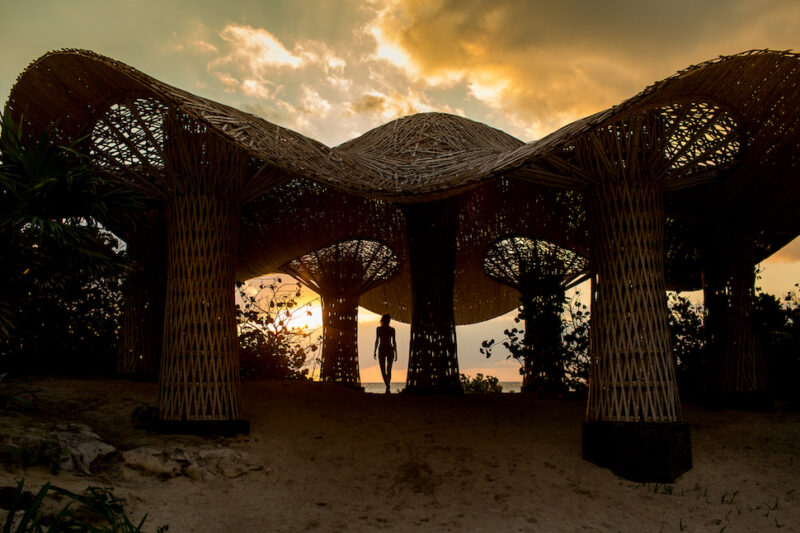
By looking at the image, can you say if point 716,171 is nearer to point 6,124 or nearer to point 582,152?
point 582,152

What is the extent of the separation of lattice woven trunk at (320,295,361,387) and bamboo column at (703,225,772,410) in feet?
25.6

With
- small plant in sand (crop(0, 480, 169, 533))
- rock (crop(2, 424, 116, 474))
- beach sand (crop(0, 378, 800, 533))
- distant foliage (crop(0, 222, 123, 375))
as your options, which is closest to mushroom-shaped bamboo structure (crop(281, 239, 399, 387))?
distant foliage (crop(0, 222, 123, 375))

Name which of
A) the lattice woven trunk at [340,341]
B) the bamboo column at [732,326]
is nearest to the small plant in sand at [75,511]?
the bamboo column at [732,326]

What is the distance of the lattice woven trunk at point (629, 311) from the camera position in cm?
685

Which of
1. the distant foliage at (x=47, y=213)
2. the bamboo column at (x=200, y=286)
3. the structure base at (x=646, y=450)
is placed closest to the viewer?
the distant foliage at (x=47, y=213)

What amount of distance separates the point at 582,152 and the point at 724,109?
6.51 feet

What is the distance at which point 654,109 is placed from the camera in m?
7.47

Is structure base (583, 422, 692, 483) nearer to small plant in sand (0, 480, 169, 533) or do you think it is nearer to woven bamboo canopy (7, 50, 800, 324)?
woven bamboo canopy (7, 50, 800, 324)

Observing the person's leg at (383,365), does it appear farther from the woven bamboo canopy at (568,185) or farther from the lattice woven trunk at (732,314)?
the lattice woven trunk at (732,314)

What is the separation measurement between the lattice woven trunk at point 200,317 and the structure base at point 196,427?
0.05 m

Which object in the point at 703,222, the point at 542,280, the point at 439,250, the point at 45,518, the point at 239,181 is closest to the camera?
the point at 45,518

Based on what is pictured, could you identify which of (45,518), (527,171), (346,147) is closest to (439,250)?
(346,147)

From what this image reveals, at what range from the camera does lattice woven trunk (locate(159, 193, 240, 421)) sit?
7406 mm

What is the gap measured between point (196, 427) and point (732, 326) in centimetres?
801
